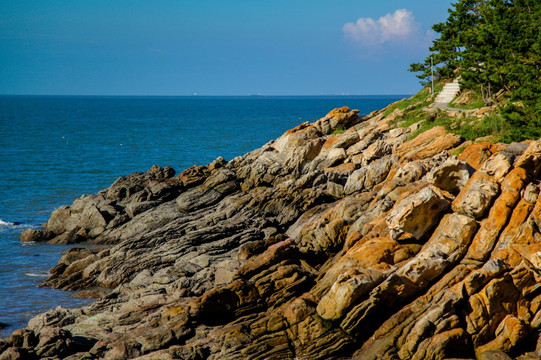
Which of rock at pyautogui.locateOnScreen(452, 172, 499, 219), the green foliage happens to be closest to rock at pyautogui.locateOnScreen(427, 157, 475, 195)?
rock at pyautogui.locateOnScreen(452, 172, 499, 219)

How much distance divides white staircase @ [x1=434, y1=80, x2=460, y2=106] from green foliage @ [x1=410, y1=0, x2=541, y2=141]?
118 inches

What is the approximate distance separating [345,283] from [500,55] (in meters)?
31.6

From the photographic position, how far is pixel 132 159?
262 feet

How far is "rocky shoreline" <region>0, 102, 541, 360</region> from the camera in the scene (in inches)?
800

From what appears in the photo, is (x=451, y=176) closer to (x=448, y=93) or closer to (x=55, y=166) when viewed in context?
(x=448, y=93)

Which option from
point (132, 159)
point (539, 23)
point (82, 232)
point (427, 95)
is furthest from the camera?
point (132, 159)

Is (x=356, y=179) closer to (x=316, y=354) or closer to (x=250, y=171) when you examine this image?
(x=250, y=171)

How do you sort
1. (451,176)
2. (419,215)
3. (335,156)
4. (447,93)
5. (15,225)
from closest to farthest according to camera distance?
(419,215) → (451,176) → (335,156) → (15,225) → (447,93)

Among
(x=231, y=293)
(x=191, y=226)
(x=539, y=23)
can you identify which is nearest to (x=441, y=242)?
(x=231, y=293)

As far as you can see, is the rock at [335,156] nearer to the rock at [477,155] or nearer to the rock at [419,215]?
the rock at [477,155]

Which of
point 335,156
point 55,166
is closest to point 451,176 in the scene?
point 335,156

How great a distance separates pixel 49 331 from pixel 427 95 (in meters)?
48.6

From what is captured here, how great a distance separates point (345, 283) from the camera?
2098cm

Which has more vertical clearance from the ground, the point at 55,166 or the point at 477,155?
the point at 477,155
